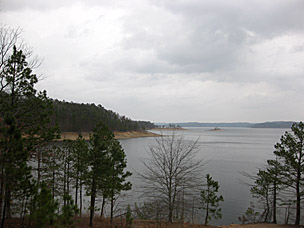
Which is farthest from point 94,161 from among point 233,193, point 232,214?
point 233,193

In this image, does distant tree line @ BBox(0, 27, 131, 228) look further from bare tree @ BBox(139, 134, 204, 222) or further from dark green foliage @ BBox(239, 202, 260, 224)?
dark green foliage @ BBox(239, 202, 260, 224)

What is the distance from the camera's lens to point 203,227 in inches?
490

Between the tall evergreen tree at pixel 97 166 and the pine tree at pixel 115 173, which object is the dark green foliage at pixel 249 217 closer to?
the pine tree at pixel 115 173

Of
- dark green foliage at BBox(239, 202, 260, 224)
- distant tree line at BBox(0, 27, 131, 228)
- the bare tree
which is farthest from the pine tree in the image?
dark green foliage at BBox(239, 202, 260, 224)

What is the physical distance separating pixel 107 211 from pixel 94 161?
8.90 metres

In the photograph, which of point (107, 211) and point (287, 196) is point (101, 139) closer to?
point (107, 211)

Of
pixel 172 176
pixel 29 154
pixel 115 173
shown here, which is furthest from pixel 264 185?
pixel 29 154

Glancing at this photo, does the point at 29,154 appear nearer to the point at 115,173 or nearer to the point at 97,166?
the point at 97,166

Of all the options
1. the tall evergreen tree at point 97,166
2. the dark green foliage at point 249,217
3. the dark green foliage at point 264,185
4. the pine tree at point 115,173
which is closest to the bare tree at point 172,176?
the pine tree at point 115,173

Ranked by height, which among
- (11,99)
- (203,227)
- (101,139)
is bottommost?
(203,227)

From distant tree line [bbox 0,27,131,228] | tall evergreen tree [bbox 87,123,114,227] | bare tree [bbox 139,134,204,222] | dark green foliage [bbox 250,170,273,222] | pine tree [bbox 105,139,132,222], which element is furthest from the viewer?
dark green foliage [bbox 250,170,273,222]

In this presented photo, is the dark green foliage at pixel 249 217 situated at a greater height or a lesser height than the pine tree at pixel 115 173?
lesser

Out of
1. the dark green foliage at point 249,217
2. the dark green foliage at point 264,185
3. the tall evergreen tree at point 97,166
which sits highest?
the tall evergreen tree at point 97,166

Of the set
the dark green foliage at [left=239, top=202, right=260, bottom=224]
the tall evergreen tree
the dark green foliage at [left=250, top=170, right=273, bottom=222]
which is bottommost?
the dark green foliage at [left=239, top=202, right=260, bottom=224]
